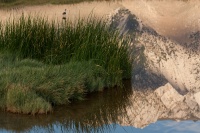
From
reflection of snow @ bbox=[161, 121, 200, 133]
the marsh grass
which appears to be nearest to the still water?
reflection of snow @ bbox=[161, 121, 200, 133]

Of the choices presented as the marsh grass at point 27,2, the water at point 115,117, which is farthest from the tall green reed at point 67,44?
the marsh grass at point 27,2

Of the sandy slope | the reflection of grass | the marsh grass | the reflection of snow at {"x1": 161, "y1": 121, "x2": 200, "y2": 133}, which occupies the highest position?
the reflection of grass

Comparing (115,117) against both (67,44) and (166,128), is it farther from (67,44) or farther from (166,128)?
(67,44)

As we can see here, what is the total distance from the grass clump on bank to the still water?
0.99 feet

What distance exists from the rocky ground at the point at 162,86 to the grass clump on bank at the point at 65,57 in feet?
2.07

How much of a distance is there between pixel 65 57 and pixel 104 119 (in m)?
2.37

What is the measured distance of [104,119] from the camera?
848 centimetres

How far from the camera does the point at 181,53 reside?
56.3 ft

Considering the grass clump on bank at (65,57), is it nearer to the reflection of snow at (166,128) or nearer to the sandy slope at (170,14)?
the reflection of snow at (166,128)

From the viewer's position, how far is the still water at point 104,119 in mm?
7957

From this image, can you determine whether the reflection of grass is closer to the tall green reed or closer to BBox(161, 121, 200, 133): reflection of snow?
the tall green reed

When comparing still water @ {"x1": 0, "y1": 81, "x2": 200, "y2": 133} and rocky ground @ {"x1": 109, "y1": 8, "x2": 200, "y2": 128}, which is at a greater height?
still water @ {"x1": 0, "y1": 81, "x2": 200, "y2": 133}

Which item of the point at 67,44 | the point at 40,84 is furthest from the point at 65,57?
the point at 40,84

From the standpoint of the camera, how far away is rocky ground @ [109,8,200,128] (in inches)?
354
